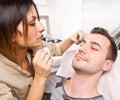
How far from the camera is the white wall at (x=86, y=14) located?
68.7 inches

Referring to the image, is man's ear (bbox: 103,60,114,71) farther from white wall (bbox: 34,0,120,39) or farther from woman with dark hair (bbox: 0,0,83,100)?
white wall (bbox: 34,0,120,39)

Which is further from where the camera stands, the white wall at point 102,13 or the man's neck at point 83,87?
the white wall at point 102,13

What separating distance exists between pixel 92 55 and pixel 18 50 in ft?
1.27

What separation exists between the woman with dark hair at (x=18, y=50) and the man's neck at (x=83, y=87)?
24 cm

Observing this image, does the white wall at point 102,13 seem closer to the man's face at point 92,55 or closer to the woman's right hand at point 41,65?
the man's face at point 92,55

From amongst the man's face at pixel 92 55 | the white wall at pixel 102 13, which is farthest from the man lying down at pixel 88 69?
the white wall at pixel 102 13

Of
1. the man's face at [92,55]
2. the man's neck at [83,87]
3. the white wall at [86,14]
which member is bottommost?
the man's neck at [83,87]

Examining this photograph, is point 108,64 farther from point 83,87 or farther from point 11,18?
point 11,18

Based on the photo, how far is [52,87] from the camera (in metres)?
1.32

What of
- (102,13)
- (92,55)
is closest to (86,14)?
(102,13)

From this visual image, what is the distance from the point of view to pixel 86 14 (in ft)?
5.91

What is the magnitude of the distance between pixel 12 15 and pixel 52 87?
474 millimetres

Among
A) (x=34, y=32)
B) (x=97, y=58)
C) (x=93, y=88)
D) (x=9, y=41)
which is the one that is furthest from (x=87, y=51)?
(x=9, y=41)

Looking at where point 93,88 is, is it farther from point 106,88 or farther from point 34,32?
point 34,32
